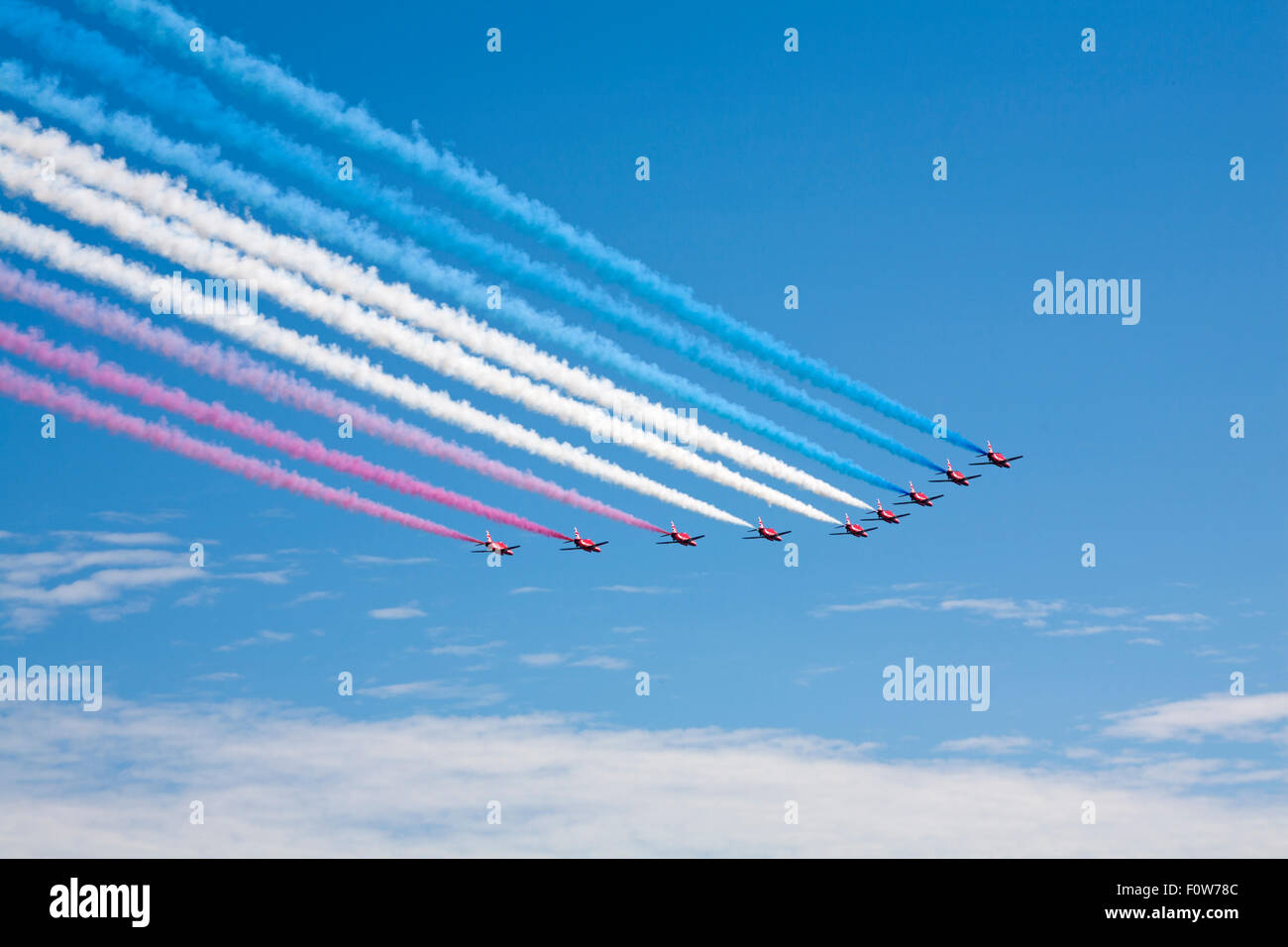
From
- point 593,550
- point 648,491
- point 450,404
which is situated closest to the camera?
→ point 450,404

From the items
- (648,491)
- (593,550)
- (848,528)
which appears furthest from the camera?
(848,528)

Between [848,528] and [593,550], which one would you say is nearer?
[593,550]
